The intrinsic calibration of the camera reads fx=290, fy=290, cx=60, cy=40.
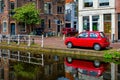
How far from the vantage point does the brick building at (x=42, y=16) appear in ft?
167

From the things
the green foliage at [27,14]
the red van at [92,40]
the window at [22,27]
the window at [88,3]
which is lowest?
the red van at [92,40]

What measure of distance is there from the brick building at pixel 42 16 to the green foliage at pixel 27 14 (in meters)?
1.94

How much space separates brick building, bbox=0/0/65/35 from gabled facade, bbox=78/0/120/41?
15.7m

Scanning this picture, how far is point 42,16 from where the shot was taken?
55406mm

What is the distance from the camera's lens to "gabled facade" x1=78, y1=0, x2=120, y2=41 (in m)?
35.6

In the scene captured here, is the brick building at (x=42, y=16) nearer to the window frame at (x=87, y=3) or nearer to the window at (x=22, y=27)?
the window at (x=22, y=27)

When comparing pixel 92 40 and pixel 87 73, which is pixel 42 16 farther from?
pixel 87 73

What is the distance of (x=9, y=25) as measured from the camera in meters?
50.7

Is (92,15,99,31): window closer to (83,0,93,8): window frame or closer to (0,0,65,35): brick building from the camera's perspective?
(83,0,93,8): window frame

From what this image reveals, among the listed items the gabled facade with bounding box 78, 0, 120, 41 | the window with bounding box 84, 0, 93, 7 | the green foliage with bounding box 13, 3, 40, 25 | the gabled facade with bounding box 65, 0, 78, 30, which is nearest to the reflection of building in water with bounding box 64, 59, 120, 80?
the gabled facade with bounding box 78, 0, 120, 41

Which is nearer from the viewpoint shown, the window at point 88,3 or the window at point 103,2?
the window at point 103,2

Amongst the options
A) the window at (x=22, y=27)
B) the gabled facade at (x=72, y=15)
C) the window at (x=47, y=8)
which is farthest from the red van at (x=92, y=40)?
the gabled facade at (x=72, y=15)

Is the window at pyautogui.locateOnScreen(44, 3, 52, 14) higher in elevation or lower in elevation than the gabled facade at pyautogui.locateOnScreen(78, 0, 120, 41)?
higher

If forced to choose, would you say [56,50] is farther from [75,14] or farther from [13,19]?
[75,14]
